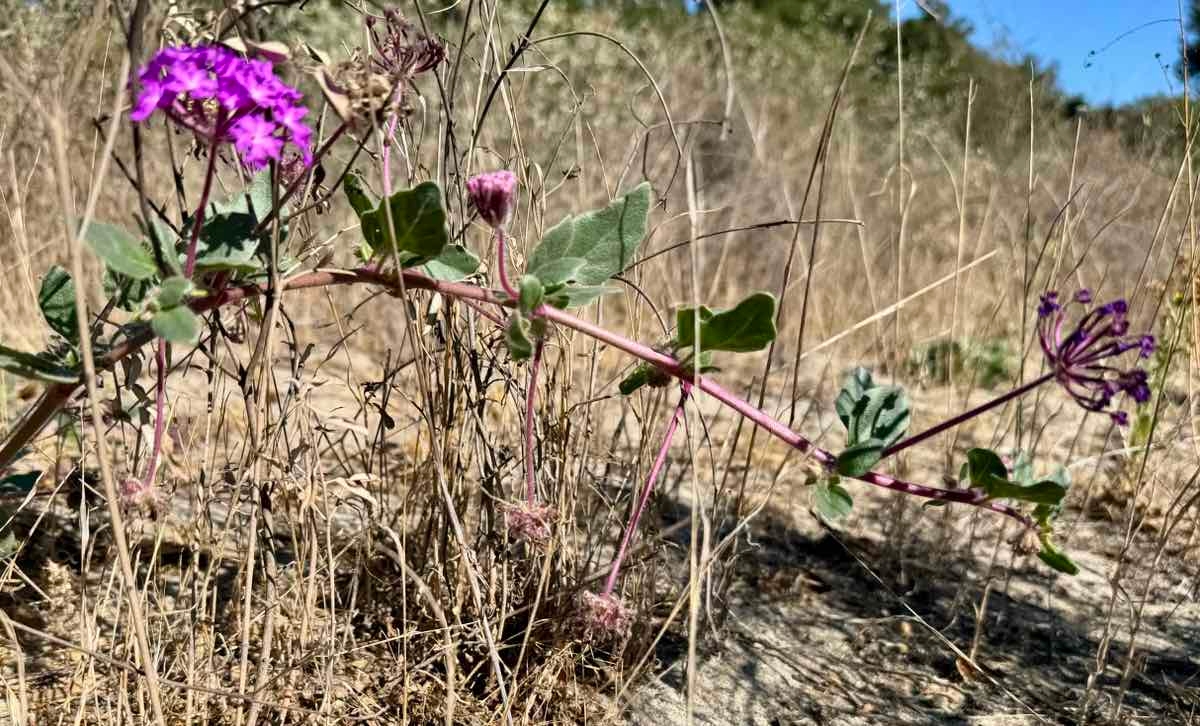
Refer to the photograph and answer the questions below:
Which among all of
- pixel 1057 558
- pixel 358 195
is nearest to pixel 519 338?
pixel 358 195

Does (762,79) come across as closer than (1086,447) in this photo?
No

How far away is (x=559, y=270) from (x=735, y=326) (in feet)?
0.59

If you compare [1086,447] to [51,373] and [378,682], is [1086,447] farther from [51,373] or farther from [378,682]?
[51,373]

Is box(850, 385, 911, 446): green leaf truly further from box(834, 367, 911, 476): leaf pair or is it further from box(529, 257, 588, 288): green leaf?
box(529, 257, 588, 288): green leaf

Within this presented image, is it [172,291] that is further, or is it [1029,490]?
[1029,490]

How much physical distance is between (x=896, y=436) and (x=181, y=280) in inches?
27.4

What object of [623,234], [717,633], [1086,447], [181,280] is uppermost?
[623,234]

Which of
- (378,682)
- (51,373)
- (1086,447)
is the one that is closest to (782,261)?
(1086,447)

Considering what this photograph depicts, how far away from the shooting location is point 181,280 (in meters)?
0.82

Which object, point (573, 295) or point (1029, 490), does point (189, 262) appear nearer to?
point (573, 295)

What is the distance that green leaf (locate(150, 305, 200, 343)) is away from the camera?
30.3 inches

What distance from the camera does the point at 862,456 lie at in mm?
→ 948

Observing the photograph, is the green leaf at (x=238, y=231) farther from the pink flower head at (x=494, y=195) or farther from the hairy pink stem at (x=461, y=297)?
the pink flower head at (x=494, y=195)

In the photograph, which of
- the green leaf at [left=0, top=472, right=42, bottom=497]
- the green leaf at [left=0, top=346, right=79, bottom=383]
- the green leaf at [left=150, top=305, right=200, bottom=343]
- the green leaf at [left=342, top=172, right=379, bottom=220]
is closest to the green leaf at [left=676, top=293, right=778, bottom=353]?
the green leaf at [left=342, top=172, right=379, bottom=220]
